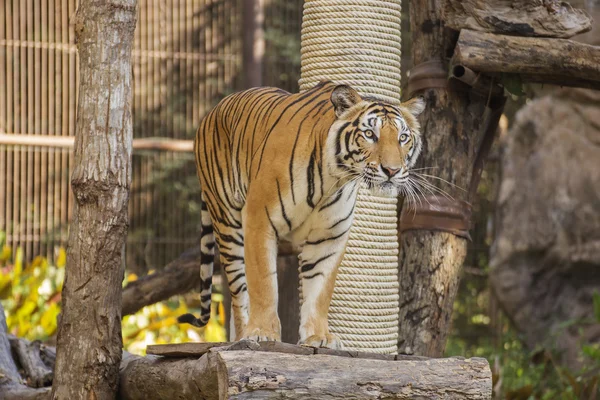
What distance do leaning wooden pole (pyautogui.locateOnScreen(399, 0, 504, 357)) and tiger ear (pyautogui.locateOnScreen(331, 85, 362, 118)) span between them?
1.02 m

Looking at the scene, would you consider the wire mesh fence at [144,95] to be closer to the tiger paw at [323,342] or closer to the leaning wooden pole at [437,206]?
the leaning wooden pole at [437,206]

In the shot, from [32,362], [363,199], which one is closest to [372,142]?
[363,199]

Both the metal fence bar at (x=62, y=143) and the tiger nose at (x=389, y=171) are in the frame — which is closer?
the tiger nose at (x=389, y=171)

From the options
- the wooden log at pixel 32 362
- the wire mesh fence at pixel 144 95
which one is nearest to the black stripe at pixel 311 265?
the wooden log at pixel 32 362

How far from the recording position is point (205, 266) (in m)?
3.02

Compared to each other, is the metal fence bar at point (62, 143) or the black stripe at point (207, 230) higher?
the metal fence bar at point (62, 143)

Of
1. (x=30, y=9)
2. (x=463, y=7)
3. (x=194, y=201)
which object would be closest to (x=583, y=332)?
(x=194, y=201)

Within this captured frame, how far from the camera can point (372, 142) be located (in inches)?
91.0

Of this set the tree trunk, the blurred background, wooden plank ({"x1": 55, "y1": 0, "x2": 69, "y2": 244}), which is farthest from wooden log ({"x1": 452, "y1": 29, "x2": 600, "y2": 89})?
wooden plank ({"x1": 55, "y1": 0, "x2": 69, "y2": 244})

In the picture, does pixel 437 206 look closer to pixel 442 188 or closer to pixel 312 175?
pixel 442 188

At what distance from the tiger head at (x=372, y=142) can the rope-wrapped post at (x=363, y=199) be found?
0.77m

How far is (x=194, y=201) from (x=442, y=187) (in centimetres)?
299

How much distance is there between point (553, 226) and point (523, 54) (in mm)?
2826

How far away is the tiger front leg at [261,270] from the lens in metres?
2.39
